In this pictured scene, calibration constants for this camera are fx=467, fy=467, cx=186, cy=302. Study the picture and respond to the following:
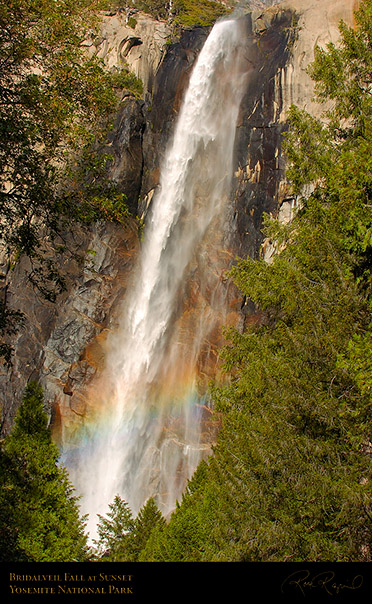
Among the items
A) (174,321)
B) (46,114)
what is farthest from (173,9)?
(46,114)

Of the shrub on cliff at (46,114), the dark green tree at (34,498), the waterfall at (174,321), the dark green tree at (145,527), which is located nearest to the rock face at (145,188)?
the waterfall at (174,321)

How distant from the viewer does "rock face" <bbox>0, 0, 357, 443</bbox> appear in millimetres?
23672

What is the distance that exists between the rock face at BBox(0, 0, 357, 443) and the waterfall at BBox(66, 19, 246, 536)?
0.80 m

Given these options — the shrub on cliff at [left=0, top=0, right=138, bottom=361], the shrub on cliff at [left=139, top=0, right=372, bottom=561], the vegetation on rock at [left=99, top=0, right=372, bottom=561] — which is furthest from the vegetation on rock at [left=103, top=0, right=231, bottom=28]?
the shrub on cliff at [left=0, top=0, right=138, bottom=361]

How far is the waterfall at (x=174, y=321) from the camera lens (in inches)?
873

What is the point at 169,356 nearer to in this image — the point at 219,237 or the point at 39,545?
the point at 219,237

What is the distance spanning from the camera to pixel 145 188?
28062 mm

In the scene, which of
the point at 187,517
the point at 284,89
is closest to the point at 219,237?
the point at 284,89

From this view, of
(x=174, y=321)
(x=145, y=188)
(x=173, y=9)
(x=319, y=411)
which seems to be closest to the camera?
(x=319, y=411)

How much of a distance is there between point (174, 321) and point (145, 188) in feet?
28.9

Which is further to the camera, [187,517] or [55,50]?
[187,517]

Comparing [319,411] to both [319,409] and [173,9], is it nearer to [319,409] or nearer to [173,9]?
[319,409]

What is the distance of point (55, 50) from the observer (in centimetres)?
700
